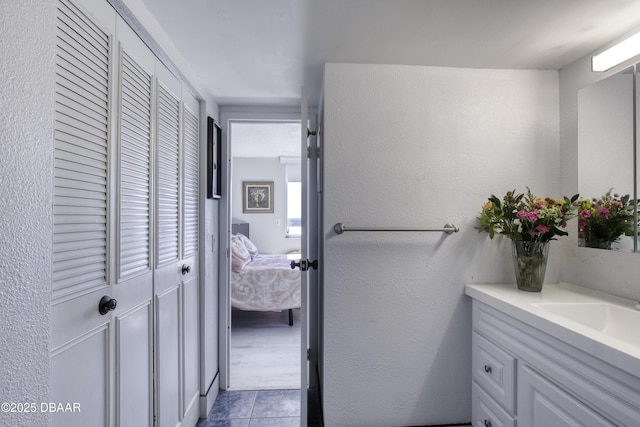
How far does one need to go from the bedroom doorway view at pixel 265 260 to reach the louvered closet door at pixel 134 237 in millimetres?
1065

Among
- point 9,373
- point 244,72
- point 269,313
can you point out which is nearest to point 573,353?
point 9,373

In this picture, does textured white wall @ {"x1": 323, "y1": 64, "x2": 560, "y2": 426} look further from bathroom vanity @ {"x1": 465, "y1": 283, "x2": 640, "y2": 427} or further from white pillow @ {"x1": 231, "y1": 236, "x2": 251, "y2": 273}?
white pillow @ {"x1": 231, "y1": 236, "x2": 251, "y2": 273}

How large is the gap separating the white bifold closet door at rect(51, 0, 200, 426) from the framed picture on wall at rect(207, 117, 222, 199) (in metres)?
→ 0.35

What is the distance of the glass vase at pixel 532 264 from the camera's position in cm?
145

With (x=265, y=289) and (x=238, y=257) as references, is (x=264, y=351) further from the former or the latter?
(x=238, y=257)

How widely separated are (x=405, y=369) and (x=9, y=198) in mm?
1675

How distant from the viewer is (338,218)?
5.26 ft

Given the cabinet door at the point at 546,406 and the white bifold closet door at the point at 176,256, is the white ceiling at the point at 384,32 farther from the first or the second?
the cabinet door at the point at 546,406

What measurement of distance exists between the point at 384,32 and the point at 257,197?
4323mm

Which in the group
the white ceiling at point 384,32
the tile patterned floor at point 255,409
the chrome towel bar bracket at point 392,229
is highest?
the white ceiling at point 384,32

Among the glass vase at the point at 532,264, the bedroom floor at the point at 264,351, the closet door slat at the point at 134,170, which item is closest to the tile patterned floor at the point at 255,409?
the bedroom floor at the point at 264,351

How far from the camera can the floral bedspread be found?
132 inches

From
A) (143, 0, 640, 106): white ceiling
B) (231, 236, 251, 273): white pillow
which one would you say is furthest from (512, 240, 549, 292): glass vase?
(231, 236, 251, 273): white pillow

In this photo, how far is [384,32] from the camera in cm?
132
